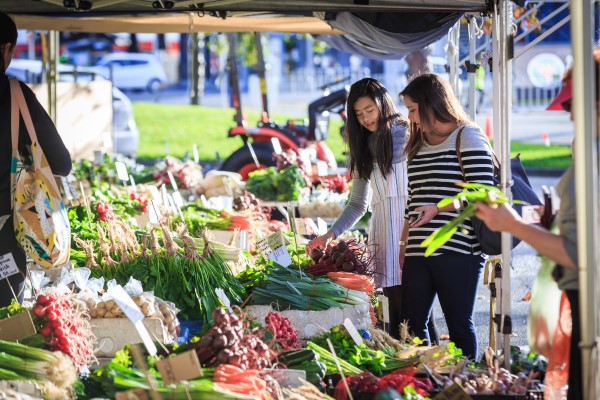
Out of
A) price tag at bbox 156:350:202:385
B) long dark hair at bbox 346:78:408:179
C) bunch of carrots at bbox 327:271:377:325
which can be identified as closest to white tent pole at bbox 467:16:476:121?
long dark hair at bbox 346:78:408:179

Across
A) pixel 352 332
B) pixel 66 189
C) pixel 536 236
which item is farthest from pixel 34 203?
pixel 66 189

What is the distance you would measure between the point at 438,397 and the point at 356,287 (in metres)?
1.69

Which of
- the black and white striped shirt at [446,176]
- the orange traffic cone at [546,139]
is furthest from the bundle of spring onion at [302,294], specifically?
the orange traffic cone at [546,139]

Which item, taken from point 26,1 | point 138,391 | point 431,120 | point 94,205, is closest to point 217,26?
point 94,205

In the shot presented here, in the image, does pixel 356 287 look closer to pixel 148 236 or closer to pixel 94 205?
pixel 148 236

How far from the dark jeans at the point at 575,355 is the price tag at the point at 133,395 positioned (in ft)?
4.83

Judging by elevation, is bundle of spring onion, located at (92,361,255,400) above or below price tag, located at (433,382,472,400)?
above

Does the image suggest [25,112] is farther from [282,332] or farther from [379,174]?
[379,174]

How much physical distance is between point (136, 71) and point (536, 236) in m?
29.6

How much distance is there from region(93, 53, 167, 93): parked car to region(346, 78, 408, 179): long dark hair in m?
26.2

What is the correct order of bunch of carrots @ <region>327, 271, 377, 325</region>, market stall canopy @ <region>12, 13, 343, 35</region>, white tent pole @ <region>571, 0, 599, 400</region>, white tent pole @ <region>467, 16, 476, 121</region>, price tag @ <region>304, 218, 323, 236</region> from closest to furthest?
white tent pole @ <region>571, 0, 599, 400</region> < bunch of carrots @ <region>327, 271, 377, 325</region> < white tent pole @ <region>467, 16, 476, 121</region> < price tag @ <region>304, 218, 323, 236</region> < market stall canopy @ <region>12, 13, 343, 35</region>

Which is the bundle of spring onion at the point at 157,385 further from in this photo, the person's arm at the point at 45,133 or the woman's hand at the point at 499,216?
the person's arm at the point at 45,133

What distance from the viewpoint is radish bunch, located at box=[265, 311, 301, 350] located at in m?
4.29

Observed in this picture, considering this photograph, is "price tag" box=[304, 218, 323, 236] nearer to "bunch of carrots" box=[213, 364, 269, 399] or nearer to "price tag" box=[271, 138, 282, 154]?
"price tag" box=[271, 138, 282, 154]
